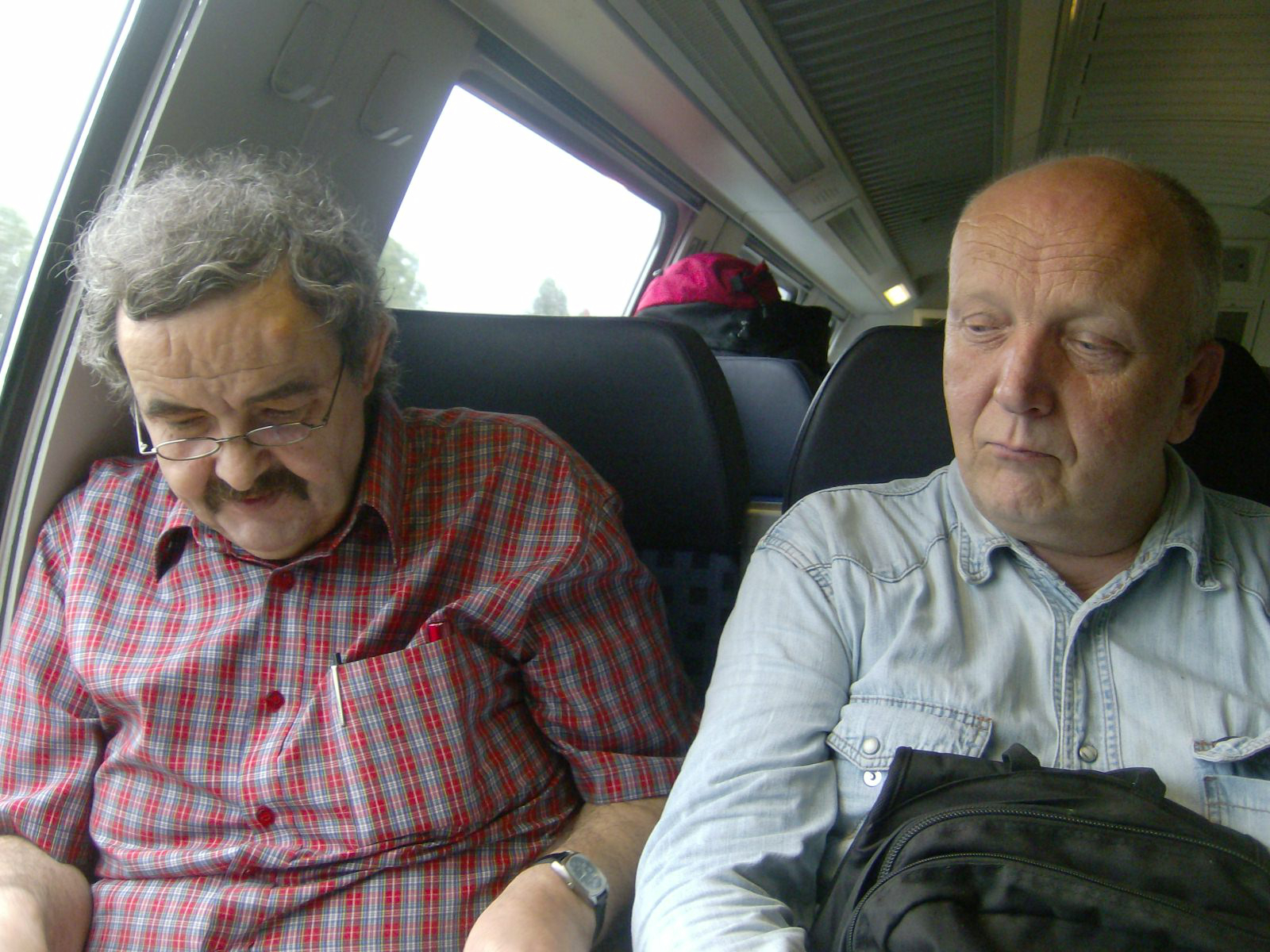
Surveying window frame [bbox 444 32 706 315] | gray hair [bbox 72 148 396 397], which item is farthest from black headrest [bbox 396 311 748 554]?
window frame [bbox 444 32 706 315]

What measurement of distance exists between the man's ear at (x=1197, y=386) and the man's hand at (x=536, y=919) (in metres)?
0.98

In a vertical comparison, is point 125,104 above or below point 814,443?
above

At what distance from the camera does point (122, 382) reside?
4.96ft

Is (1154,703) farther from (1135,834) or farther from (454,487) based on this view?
(454,487)

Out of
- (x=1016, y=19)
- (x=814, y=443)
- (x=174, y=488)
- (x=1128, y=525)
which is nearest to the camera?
(x=1128, y=525)

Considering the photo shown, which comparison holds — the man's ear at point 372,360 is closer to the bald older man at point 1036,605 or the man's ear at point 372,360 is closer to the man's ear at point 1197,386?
the bald older man at point 1036,605

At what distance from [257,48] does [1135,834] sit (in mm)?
1965

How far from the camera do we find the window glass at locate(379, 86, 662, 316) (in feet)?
9.86

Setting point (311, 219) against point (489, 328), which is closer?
point (311, 219)

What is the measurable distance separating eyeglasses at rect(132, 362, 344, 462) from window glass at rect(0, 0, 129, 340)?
0.59 m

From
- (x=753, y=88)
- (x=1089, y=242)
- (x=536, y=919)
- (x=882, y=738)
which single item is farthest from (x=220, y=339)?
(x=753, y=88)

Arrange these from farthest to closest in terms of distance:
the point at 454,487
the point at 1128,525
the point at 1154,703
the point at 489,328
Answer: the point at 489,328, the point at 454,487, the point at 1128,525, the point at 1154,703

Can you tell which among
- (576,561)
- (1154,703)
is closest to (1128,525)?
(1154,703)

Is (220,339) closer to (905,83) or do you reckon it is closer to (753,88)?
(753,88)
